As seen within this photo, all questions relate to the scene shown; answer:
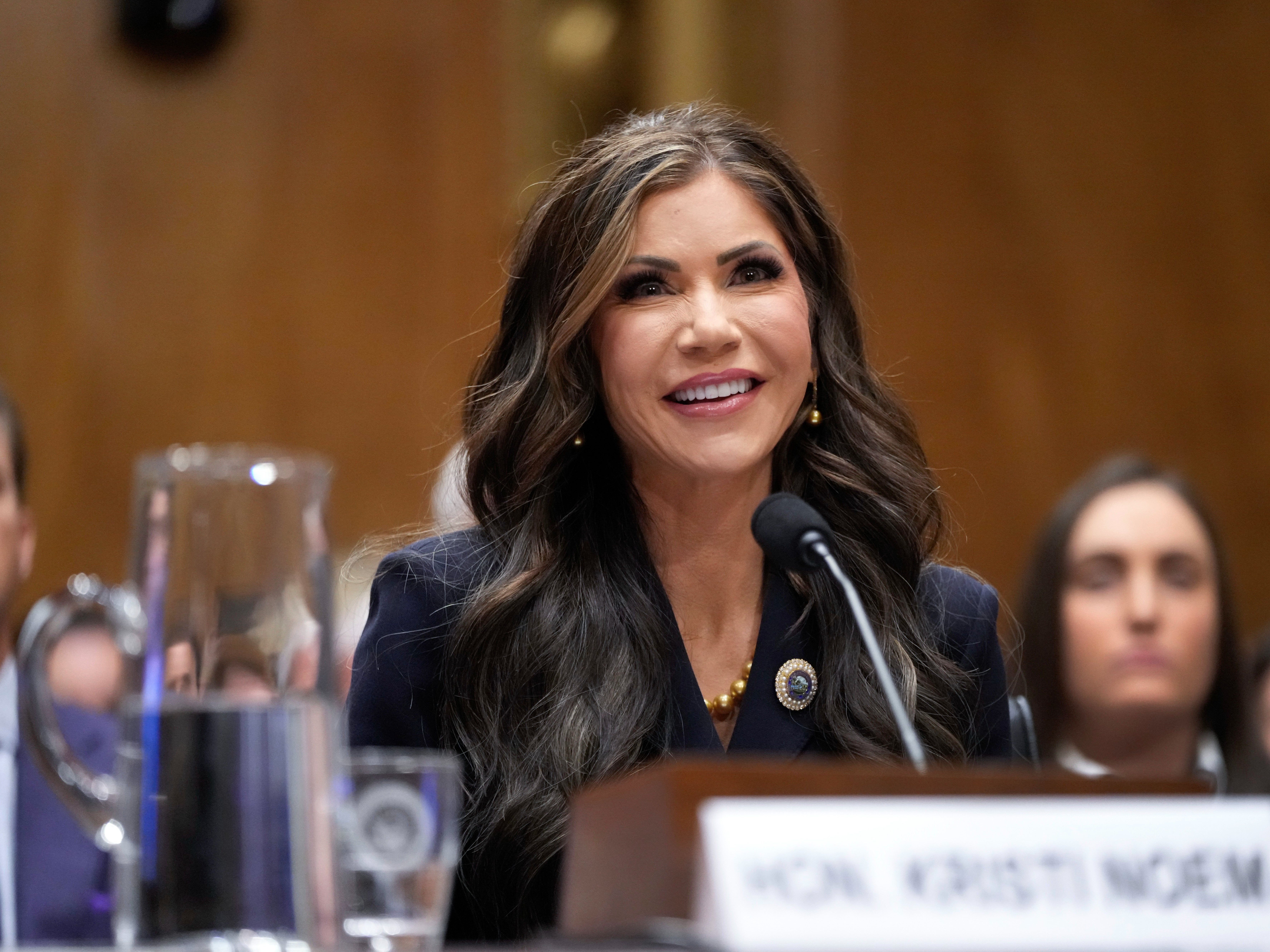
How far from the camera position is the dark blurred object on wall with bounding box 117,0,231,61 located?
5168 millimetres

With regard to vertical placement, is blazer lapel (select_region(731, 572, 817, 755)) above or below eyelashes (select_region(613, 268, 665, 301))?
below

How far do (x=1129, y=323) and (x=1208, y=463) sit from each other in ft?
1.91

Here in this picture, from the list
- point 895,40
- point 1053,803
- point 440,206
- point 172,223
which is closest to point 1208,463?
point 895,40

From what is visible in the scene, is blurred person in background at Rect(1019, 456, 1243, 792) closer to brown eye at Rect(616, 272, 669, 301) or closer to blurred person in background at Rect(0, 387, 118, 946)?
brown eye at Rect(616, 272, 669, 301)

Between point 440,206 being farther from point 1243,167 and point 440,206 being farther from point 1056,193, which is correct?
point 1243,167

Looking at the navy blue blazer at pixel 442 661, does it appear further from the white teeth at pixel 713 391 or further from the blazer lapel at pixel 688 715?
the white teeth at pixel 713 391

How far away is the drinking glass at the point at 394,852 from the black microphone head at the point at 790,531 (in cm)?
58

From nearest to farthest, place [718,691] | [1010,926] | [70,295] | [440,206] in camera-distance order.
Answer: [1010,926], [718,691], [70,295], [440,206]

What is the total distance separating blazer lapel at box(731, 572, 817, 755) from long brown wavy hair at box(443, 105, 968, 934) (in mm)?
23

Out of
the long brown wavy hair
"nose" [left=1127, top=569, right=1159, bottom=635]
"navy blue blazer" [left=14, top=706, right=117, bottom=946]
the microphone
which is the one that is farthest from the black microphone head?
"nose" [left=1127, top=569, right=1159, bottom=635]

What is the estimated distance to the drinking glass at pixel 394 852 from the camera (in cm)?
101

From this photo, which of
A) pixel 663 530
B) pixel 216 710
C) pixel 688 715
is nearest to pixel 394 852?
pixel 216 710

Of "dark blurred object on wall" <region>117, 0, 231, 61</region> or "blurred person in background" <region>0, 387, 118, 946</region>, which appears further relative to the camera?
"dark blurred object on wall" <region>117, 0, 231, 61</region>

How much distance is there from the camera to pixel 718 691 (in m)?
2.10
